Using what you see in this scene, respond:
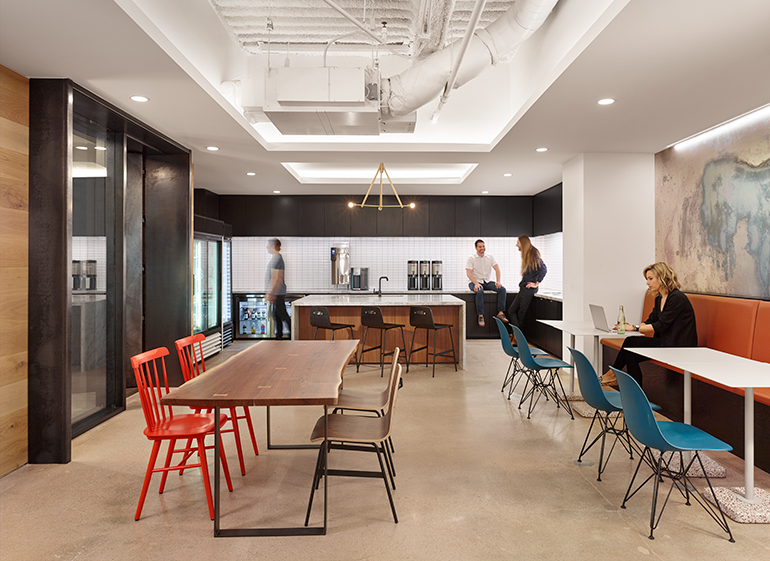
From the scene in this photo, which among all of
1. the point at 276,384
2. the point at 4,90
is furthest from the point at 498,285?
the point at 4,90

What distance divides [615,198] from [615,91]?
2.16 meters

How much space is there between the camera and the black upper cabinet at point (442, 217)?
352 inches

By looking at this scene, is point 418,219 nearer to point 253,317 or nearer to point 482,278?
point 482,278

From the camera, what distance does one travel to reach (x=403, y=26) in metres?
4.09

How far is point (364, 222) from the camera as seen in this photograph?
29.3 ft

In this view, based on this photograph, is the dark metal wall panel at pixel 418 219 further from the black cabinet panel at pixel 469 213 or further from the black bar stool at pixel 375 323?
the black bar stool at pixel 375 323

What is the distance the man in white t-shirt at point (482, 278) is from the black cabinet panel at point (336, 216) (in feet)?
7.69

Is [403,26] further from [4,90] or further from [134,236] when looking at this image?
[134,236]

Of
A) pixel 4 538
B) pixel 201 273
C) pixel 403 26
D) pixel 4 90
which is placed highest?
pixel 403 26

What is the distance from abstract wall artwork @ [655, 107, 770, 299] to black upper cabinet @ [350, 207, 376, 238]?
15.6 feet

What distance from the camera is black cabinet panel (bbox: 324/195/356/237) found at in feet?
29.2

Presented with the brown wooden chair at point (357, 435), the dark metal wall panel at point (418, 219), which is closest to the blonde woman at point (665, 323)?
the brown wooden chair at point (357, 435)

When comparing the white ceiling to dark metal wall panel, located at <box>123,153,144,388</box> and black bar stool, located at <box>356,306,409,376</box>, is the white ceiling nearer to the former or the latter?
dark metal wall panel, located at <box>123,153,144,388</box>

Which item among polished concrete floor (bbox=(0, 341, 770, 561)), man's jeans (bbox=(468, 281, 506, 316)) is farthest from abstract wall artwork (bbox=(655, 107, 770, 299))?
man's jeans (bbox=(468, 281, 506, 316))
